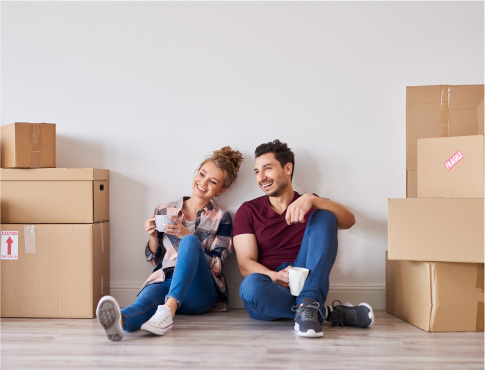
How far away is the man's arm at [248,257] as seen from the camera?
2.39 meters

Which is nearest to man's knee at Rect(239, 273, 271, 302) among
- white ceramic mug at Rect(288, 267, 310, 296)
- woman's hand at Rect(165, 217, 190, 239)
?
white ceramic mug at Rect(288, 267, 310, 296)

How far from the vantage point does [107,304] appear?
6.39 feet

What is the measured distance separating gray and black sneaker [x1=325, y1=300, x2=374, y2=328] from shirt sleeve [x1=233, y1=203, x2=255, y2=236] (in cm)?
57

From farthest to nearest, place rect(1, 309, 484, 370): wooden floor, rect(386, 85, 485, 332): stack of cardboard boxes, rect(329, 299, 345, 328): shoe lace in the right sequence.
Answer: rect(329, 299, 345, 328): shoe lace → rect(386, 85, 485, 332): stack of cardboard boxes → rect(1, 309, 484, 370): wooden floor

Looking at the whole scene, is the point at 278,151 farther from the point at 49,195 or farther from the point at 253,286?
the point at 49,195

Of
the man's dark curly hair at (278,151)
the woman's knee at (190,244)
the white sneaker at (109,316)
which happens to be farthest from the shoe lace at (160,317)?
the man's dark curly hair at (278,151)

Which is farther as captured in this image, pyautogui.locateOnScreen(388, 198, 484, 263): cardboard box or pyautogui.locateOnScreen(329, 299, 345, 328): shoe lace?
pyautogui.locateOnScreen(329, 299, 345, 328): shoe lace

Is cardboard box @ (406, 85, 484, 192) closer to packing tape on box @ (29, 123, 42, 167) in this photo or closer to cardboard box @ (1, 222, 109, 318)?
cardboard box @ (1, 222, 109, 318)

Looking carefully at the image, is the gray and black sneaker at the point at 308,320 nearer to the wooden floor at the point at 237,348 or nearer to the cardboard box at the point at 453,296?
the wooden floor at the point at 237,348

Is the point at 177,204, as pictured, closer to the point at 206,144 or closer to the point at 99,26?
the point at 206,144

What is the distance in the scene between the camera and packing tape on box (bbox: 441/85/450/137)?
2607mm

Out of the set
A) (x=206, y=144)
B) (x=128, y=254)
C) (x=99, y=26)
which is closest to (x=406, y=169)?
(x=206, y=144)

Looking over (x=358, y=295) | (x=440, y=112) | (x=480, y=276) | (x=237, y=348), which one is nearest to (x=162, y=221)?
(x=237, y=348)

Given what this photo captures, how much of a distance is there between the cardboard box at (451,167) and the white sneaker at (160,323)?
48.2 inches
